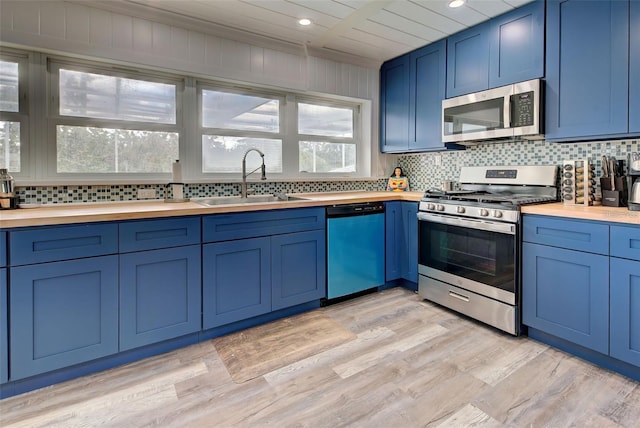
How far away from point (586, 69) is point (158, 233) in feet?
9.49

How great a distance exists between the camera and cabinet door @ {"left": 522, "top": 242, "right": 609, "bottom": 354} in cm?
190

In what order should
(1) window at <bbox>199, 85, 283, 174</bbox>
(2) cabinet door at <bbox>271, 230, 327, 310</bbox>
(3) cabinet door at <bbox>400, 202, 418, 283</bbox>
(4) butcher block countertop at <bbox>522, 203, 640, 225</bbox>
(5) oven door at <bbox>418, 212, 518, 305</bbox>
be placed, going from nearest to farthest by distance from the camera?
(4) butcher block countertop at <bbox>522, 203, 640, 225</bbox>, (5) oven door at <bbox>418, 212, 518, 305</bbox>, (2) cabinet door at <bbox>271, 230, 327, 310</bbox>, (1) window at <bbox>199, 85, 283, 174</bbox>, (3) cabinet door at <bbox>400, 202, 418, 283</bbox>

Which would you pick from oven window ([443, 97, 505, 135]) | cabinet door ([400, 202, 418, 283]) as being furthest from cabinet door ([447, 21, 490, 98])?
cabinet door ([400, 202, 418, 283])

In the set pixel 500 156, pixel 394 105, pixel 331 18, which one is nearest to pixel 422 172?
pixel 394 105

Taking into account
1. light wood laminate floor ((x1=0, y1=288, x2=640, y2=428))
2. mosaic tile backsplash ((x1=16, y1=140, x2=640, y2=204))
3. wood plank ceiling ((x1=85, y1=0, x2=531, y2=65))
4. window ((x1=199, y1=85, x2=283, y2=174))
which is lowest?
light wood laminate floor ((x1=0, y1=288, x2=640, y2=428))

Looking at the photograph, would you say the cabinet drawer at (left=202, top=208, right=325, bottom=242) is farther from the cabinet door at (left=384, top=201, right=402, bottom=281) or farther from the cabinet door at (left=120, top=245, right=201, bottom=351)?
the cabinet door at (left=384, top=201, right=402, bottom=281)

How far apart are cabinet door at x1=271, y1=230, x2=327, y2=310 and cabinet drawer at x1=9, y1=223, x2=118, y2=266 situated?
1.04 m

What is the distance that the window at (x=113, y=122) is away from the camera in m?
2.38

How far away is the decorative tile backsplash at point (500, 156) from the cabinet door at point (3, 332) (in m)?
3.47

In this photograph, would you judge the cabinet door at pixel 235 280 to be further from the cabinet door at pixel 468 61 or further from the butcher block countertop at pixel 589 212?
the cabinet door at pixel 468 61

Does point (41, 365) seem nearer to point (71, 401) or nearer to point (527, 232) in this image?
point (71, 401)

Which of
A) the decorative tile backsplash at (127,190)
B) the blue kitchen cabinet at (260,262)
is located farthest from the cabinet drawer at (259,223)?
the decorative tile backsplash at (127,190)

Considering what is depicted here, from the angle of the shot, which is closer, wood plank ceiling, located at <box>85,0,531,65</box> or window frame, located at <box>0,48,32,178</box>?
window frame, located at <box>0,48,32,178</box>

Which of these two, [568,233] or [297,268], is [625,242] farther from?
[297,268]
